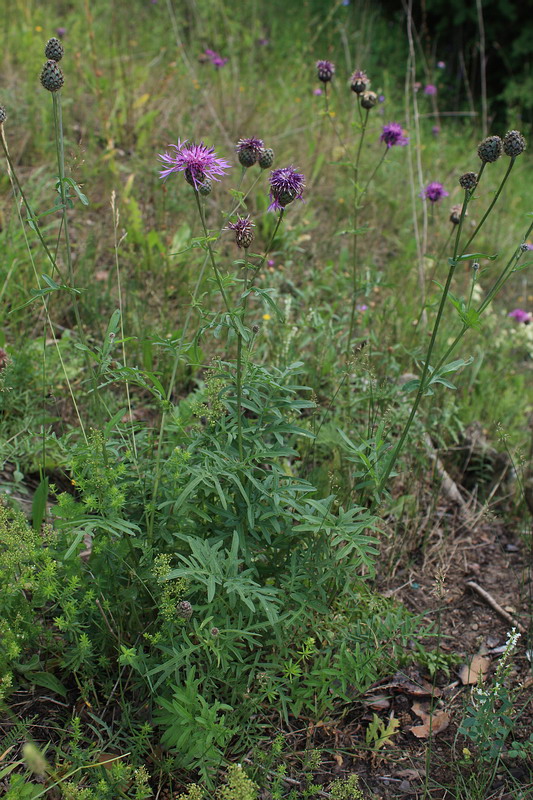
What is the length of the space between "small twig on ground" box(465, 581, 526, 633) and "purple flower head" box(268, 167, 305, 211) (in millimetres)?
1473

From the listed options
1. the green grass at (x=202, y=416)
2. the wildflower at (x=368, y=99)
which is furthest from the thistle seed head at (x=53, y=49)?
the wildflower at (x=368, y=99)

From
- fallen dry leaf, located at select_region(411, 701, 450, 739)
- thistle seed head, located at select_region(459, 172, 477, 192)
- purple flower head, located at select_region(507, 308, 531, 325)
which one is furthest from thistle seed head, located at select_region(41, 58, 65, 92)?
purple flower head, located at select_region(507, 308, 531, 325)

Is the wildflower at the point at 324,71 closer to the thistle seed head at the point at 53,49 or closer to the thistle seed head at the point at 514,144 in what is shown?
the thistle seed head at the point at 514,144

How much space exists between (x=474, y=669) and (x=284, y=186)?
1525mm

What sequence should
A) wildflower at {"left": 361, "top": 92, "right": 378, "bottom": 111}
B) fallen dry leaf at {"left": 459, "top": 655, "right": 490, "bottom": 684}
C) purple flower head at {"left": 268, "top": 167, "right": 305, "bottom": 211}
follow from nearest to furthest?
purple flower head at {"left": 268, "top": 167, "right": 305, "bottom": 211}
fallen dry leaf at {"left": 459, "top": 655, "right": 490, "bottom": 684}
wildflower at {"left": 361, "top": 92, "right": 378, "bottom": 111}

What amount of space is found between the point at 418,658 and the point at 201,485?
86 centimetres

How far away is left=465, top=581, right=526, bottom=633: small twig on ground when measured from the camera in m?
2.13

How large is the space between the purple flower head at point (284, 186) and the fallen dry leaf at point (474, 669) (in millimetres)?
1417

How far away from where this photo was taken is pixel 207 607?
153 centimetres

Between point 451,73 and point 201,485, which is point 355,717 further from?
point 451,73

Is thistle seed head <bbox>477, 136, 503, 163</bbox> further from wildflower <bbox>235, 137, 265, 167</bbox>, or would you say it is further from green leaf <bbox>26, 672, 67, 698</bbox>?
green leaf <bbox>26, 672, 67, 698</bbox>

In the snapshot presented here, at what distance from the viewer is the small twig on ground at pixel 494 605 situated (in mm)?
2134

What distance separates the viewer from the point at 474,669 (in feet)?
6.63

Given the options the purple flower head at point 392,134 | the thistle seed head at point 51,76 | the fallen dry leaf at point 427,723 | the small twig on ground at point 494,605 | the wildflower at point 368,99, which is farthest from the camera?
the purple flower head at point 392,134
